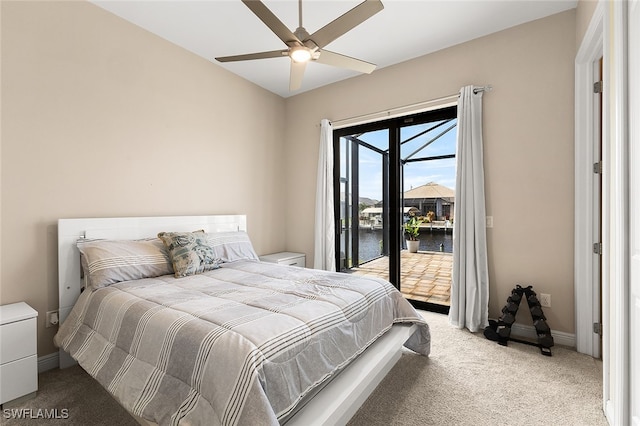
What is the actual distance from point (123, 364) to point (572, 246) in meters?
3.38

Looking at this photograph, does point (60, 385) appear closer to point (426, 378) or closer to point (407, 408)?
point (407, 408)

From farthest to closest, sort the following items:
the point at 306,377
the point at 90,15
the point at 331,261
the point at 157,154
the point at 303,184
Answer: the point at 303,184, the point at 331,261, the point at 157,154, the point at 90,15, the point at 306,377

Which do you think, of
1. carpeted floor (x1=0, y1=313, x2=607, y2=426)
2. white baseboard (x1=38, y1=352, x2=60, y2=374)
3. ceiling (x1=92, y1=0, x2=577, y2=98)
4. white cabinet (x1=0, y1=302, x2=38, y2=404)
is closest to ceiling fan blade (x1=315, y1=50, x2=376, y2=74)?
ceiling (x1=92, y1=0, x2=577, y2=98)

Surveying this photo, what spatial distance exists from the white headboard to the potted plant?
8.42 ft

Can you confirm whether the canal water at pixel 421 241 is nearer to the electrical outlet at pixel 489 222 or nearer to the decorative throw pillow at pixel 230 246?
the electrical outlet at pixel 489 222

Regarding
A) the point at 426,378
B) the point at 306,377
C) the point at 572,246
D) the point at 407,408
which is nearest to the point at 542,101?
the point at 572,246

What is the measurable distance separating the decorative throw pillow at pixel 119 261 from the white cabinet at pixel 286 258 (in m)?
1.49

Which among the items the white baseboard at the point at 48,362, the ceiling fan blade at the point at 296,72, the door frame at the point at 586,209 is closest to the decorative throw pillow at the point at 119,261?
the white baseboard at the point at 48,362

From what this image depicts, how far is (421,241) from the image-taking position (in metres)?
3.74

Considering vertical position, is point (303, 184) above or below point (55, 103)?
below

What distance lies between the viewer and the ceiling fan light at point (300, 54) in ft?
6.40

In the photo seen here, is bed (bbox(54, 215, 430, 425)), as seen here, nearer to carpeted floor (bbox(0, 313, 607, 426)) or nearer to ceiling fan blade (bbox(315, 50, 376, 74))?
carpeted floor (bbox(0, 313, 607, 426))

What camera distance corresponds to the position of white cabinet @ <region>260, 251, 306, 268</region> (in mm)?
3891

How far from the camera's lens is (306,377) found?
1368 millimetres
